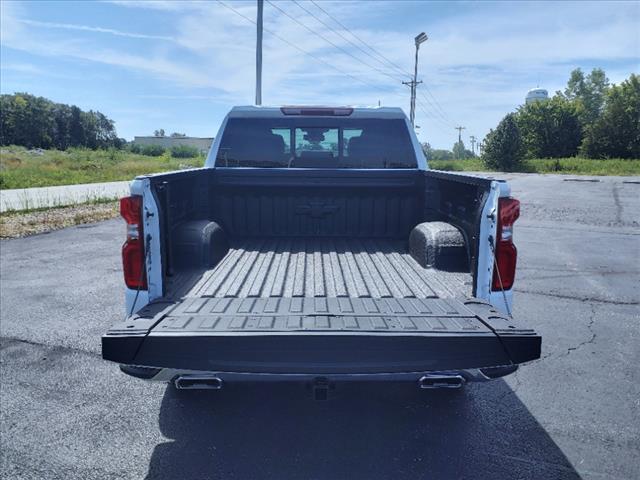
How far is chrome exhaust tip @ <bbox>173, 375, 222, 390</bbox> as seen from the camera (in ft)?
8.64

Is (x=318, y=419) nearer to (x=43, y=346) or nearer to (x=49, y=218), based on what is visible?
(x=43, y=346)

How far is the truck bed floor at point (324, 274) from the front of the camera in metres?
3.29

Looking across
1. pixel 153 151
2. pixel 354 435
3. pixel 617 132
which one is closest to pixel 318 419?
pixel 354 435

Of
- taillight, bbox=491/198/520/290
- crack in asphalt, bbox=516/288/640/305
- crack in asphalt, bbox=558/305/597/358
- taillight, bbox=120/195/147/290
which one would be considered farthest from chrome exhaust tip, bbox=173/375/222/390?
crack in asphalt, bbox=516/288/640/305

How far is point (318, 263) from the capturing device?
407 centimetres

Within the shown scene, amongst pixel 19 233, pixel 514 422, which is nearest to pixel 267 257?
pixel 514 422

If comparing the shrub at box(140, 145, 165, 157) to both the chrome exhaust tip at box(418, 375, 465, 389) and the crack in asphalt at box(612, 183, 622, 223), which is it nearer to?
the crack in asphalt at box(612, 183, 622, 223)

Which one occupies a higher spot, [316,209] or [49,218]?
[316,209]

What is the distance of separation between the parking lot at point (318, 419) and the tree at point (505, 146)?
157 feet

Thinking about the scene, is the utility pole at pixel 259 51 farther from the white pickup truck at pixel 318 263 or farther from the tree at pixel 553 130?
the tree at pixel 553 130

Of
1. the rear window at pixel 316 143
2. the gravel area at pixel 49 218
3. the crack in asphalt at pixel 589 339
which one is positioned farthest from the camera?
the gravel area at pixel 49 218

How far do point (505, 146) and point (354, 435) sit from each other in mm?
51477

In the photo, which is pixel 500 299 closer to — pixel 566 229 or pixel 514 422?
pixel 514 422

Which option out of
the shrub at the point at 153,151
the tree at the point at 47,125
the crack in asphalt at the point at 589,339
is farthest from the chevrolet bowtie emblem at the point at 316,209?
the tree at the point at 47,125
